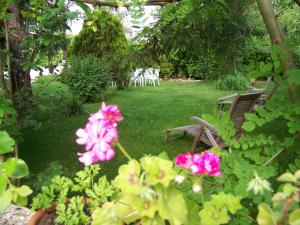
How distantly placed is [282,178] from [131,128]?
6132mm

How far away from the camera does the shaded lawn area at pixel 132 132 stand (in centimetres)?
499

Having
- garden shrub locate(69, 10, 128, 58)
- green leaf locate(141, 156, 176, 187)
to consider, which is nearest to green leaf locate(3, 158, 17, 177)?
green leaf locate(141, 156, 176, 187)

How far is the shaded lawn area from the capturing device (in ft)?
16.4

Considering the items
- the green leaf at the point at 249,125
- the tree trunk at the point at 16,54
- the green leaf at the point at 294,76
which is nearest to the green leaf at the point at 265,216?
the green leaf at the point at 294,76

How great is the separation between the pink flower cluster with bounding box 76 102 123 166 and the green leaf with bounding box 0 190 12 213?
287 mm

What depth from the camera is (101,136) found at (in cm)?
89

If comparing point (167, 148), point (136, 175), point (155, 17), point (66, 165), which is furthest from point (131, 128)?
point (136, 175)

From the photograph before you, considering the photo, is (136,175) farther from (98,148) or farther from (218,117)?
(218,117)

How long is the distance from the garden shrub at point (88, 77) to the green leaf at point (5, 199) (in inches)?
344

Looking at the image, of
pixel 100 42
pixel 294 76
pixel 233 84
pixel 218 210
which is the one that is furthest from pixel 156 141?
pixel 233 84

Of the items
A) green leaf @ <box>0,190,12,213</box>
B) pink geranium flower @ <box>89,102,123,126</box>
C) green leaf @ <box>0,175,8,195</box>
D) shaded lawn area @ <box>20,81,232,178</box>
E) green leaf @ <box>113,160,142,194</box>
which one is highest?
pink geranium flower @ <box>89,102,123,126</box>

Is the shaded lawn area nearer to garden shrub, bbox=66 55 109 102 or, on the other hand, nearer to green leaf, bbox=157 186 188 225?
garden shrub, bbox=66 55 109 102

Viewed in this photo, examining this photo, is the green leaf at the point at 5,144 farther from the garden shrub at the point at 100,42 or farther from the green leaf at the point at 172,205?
the garden shrub at the point at 100,42

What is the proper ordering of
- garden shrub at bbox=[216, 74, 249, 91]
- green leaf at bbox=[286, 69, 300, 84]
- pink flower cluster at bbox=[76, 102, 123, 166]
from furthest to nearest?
garden shrub at bbox=[216, 74, 249, 91]
green leaf at bbox=[286, 69, 300, 84]
pink flower cluster at bbox=[76, 102, 123, 166]
